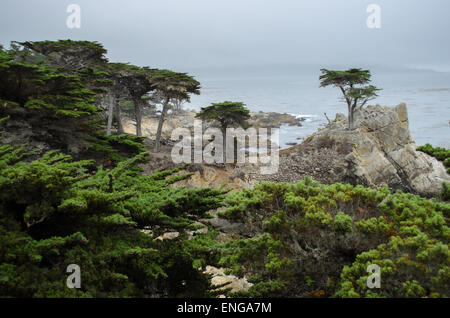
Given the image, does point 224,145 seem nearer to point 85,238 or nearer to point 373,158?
point 373,158

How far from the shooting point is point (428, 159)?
642 inches

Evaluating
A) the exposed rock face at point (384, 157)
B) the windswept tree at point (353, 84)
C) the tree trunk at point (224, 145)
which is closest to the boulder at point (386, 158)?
the exposed rock face at point (384, 157)

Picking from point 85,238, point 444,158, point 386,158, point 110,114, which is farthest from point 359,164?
point 85,238

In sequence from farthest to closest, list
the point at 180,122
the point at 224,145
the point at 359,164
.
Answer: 1. the point at 180,122
2. the point at 224,145
3. the point at 359,164

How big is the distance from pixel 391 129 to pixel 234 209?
16.1 metres

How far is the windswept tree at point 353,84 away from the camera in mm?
20438

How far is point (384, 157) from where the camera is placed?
633 inches

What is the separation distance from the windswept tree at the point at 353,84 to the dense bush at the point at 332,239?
1745 centimetres

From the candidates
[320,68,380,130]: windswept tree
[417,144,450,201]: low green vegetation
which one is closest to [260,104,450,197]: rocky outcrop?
[320,68,380,130]: windswept tree

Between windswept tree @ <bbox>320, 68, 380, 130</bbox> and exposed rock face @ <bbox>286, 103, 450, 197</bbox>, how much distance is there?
2.02m

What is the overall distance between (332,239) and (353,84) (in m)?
19.5

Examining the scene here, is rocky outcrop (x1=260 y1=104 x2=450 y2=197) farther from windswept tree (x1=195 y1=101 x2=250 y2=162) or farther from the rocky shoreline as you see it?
windswept tree (x1=195 y1=101 x2=250 y2=162)

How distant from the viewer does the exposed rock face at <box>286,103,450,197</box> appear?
14.9 meters
